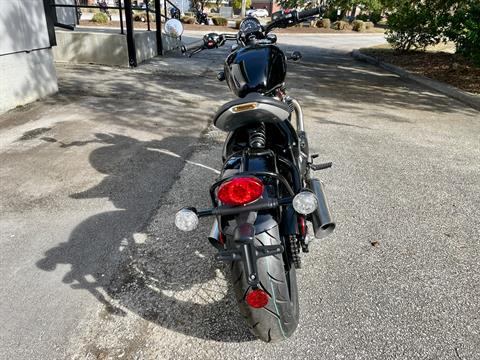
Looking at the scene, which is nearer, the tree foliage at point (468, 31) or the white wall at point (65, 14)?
the tree foliage at point (468, 31)

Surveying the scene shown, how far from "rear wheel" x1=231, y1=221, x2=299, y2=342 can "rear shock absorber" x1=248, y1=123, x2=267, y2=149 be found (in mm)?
656

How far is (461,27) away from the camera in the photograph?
10102 mm

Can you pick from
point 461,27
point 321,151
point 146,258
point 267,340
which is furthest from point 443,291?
point 461,27

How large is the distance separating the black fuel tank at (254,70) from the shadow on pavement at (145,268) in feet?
4.21

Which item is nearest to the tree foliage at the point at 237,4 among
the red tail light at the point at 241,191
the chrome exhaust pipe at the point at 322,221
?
the chrome exhaust pipe at the point at 322,221

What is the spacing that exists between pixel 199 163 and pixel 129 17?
7.53 metres

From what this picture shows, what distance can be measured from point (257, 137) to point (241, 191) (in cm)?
72

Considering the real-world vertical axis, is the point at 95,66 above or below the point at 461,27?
below

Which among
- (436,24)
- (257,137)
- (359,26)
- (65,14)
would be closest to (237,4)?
(359,26)

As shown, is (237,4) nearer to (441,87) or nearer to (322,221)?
(441,87)

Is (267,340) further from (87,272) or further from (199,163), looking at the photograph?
(199,163)

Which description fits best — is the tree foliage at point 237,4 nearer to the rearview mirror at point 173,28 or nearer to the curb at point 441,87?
the curb at point 441,87

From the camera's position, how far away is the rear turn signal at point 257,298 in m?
1.80

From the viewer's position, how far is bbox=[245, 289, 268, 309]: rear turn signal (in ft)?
5.89
